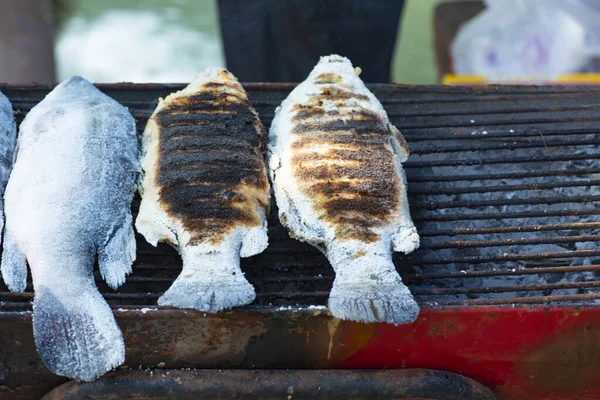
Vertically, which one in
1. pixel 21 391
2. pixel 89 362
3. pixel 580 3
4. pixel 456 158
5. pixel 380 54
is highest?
pixel 580 3

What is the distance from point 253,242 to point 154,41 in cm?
566

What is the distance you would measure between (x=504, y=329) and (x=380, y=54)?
319 centimetres

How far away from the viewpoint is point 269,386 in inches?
92.0

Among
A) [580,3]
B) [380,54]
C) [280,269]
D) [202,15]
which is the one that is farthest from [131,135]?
[202,15]

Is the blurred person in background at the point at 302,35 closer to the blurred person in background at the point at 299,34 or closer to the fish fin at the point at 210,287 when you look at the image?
the blurred person in background at the point at 299,34

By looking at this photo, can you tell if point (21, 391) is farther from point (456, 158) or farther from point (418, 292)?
point (456, 158)

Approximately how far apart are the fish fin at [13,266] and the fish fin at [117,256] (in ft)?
0.91

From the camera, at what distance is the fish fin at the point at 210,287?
2184 mm

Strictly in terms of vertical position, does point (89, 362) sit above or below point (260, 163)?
below

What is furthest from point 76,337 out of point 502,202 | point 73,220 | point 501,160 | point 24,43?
point 24,43

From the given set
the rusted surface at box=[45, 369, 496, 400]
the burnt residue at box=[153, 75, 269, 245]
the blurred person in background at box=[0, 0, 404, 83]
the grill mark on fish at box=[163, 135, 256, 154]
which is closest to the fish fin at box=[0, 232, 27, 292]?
the rusted surface at box=[45, 369, 496, 400]

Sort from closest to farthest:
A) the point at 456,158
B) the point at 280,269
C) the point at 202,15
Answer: the point at 280,269, the point at 456,158, the point at 202,15

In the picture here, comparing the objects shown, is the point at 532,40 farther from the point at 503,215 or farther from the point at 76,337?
the point at 76,337

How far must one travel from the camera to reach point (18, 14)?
564 centimetres
